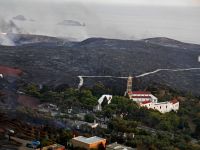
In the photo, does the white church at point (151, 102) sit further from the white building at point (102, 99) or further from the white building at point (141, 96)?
the white building at point (102, 99)

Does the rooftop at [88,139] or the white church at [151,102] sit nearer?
the rooftop at [88,139]

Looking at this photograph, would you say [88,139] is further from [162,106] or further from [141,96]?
[141,96]

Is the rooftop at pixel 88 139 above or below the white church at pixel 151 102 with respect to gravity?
below

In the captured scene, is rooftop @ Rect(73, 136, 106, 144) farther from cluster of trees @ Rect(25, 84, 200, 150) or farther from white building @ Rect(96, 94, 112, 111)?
white building @ Rect(96, 94, 112, 111)

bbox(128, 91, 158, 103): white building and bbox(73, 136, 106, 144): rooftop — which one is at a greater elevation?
bbox(128, 91, 158, 103): white building

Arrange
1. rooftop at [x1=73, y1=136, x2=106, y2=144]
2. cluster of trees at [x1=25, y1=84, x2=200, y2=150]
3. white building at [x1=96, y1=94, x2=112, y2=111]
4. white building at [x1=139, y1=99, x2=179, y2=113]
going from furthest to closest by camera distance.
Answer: white building at [x1=139, y1=99, x2=179, y2=113] < white building at [x1=96, y1=94, x2=112, y2=111] < cluster of trees at [x1=25, y1=84, x2=200, y2=150] < rooftop at [x1=73, y1=136, x2=106, y2=144]

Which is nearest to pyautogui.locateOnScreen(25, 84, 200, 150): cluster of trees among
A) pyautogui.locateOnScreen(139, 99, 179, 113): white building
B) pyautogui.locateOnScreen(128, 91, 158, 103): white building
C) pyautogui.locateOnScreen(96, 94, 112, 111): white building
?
pyautogui.locateOnScreen(96, 94, 112, 111): white building

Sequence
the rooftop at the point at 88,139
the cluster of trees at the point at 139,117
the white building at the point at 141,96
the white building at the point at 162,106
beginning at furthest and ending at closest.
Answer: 1. the white building at the point at 141,96
2. the white building at the point at 162,106
3. the cluster of trees at the point at 139,117
4. the rooftop at the point at 88,139

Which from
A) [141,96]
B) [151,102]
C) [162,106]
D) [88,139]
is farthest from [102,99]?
[88,139]

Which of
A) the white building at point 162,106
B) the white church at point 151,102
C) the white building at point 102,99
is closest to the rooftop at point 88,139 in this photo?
the white building at point 102,99
